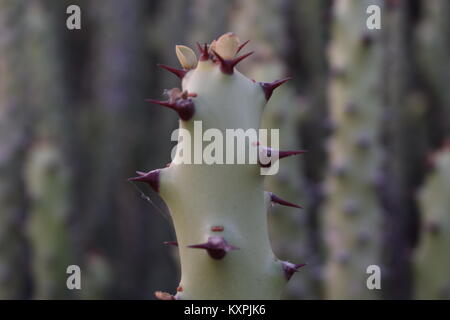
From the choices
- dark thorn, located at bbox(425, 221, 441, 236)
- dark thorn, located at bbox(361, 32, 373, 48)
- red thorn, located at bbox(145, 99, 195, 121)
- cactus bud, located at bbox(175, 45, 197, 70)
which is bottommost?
dark thorn, located at bbox(425, 221, 441, 236)

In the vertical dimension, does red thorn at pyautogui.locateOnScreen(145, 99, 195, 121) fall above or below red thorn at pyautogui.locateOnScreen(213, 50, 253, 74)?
below

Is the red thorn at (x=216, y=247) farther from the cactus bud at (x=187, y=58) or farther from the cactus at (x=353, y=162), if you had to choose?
the cactus at (x=353, y=162)

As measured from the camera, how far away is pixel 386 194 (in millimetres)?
2793

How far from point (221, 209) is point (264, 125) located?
4.67 feet

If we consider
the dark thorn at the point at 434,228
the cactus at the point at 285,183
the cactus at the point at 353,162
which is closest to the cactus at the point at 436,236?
the dark thorn at the point at 434,228

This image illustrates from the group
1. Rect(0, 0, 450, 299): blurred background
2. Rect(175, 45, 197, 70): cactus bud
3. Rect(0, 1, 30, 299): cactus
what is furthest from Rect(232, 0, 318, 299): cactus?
Rect(175, 45, 197, 70): cactus bud

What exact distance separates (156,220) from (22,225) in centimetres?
65

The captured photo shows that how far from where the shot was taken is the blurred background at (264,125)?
2170mm

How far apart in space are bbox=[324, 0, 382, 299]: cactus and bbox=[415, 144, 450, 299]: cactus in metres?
0.14

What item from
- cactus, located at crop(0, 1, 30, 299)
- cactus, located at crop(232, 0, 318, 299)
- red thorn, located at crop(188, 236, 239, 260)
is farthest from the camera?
cactus, located at crop(0, 1, 30, 299)

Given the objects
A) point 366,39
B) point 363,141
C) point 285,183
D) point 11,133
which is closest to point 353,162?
point 363,141

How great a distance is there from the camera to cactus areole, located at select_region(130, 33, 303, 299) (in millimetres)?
906

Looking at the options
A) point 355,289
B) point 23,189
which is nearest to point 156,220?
point 23,189

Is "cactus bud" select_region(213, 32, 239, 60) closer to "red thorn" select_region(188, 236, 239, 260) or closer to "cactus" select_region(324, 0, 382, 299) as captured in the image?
"red thorn" select_region(188, 236, 239, 260)
